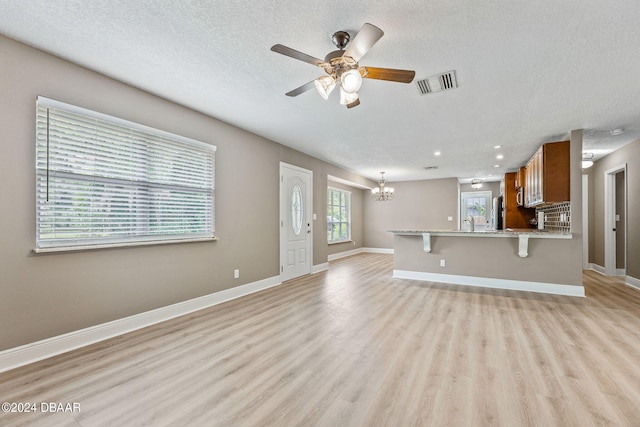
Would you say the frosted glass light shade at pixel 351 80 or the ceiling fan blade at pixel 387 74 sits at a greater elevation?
the ceiling fan blade at pixel 387 74

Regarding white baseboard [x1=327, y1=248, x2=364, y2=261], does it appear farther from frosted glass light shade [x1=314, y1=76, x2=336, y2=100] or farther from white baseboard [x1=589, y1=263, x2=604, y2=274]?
frosted glass light shade [x1=314, y1=76, x2=336, y2=100]

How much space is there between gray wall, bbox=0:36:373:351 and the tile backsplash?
16.6 ft

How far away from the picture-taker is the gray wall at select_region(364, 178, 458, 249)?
9031mm

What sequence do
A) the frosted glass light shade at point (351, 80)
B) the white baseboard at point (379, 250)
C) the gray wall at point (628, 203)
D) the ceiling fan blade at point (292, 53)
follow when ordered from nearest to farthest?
1. the ceiling fan blade at point (292, 53)
2. the frosted glass light shade at point (351, 80)
3. the gray wall at point (628, 203)
4. the white baseboard at point (379, 250)

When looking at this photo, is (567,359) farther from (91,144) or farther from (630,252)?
(91,144)

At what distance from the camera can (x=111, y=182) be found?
288 centimetres

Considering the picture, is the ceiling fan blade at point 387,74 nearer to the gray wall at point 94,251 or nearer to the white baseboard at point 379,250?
the gray wall at point 94,251

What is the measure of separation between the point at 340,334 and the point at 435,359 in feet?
3.01

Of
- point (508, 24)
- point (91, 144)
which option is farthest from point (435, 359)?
point (91, 144)

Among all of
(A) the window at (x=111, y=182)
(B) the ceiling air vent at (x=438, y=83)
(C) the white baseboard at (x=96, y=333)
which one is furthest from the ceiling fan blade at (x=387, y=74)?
(C) the white baseboard at (x=96, y=333)

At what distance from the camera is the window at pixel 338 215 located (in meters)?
8.58

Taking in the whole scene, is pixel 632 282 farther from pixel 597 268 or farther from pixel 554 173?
pixel 554 173

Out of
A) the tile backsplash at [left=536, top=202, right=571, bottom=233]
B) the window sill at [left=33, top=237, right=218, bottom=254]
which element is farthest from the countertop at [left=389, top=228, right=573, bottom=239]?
the window sill at [left=33, top=237, right=218, bottom=254]

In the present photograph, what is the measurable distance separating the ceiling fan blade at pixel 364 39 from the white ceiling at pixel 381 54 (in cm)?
23
